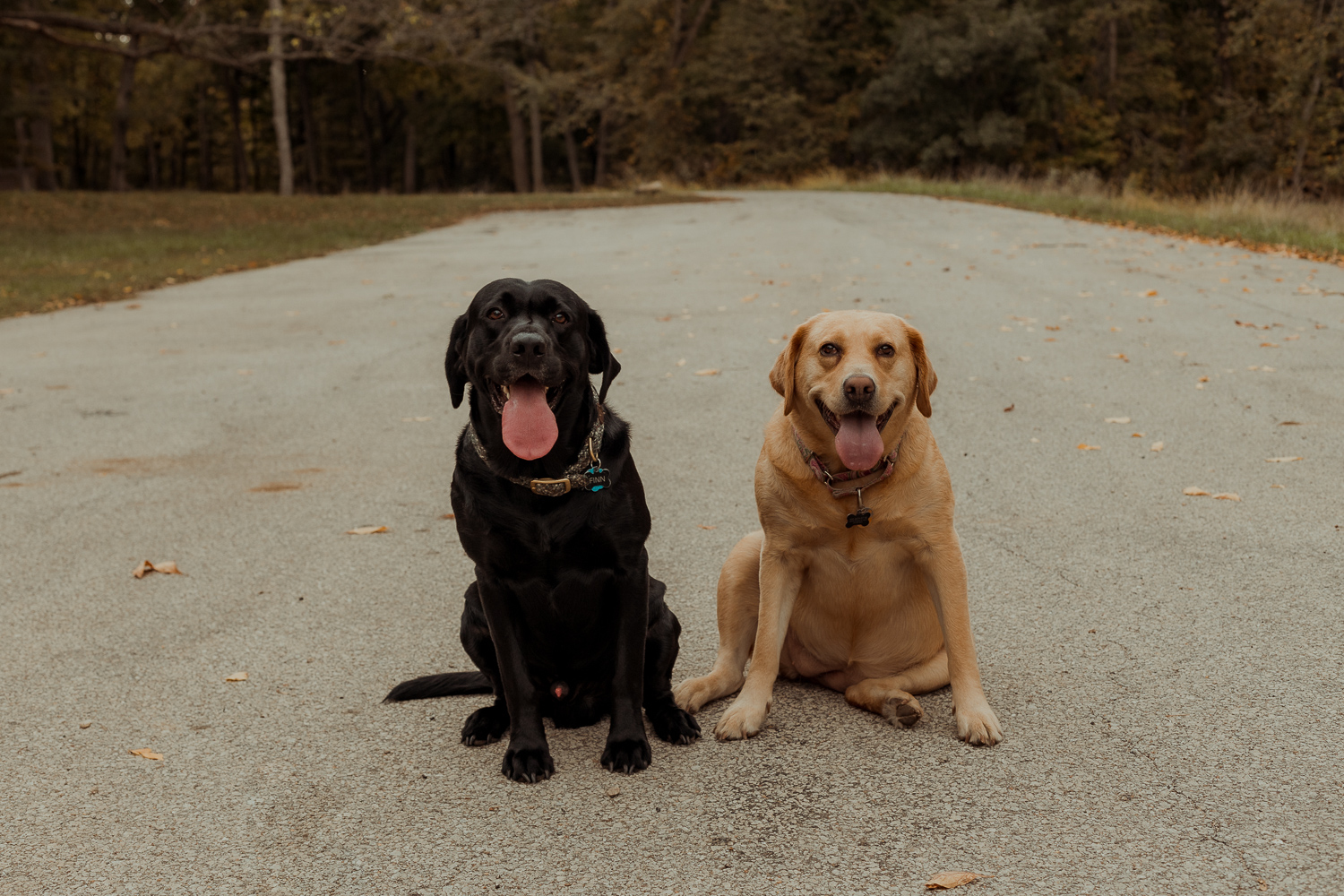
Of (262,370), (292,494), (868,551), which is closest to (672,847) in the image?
(868,551)

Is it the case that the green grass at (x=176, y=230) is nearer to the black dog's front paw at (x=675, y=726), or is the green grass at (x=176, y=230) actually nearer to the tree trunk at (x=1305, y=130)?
the black dog's front paw at (x=675, y=726)

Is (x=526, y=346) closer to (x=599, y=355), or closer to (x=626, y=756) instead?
(x=599, y=355)

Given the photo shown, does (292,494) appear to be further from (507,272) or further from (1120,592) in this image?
(507,272)

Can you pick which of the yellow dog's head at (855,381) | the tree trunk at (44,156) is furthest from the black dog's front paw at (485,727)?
the tree trunk at (44,156)

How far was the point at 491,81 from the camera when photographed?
4984 centimetres

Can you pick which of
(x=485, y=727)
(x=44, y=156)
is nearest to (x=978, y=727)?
(x=485, y=727)

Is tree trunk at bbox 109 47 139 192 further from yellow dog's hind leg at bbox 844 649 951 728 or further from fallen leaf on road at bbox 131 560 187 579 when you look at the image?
yellow dog's hind leg at bbox 844 649 951 728

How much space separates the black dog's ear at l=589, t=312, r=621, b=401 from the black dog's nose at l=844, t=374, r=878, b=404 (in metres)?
0.71

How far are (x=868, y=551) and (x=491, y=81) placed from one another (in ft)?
165

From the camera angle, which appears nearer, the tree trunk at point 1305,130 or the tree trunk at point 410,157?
the tree trunk at point 1305,130

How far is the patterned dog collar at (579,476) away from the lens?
300cm

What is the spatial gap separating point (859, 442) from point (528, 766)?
1.34m

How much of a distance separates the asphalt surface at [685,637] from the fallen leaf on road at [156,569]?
65 mm

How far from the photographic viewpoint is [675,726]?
3334 mm
